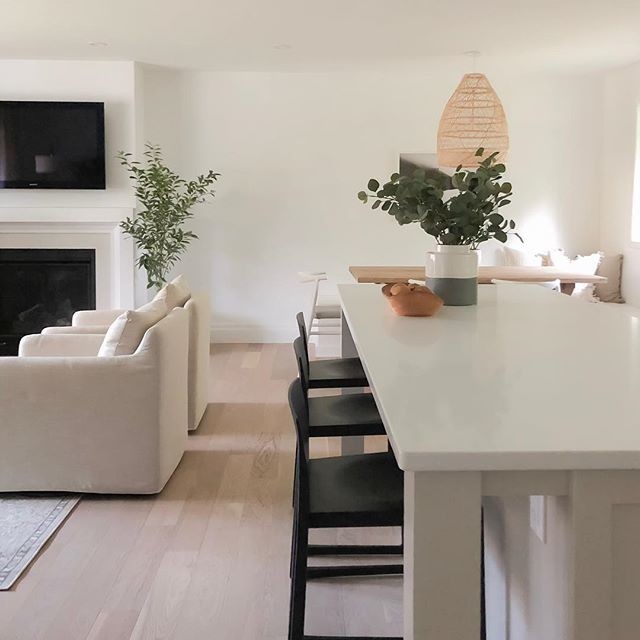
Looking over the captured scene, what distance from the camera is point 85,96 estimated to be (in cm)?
657

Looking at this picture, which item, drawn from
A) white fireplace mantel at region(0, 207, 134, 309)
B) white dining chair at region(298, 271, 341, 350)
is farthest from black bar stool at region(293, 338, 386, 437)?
white fireplace mantel at region(0, 207, 134, 309)

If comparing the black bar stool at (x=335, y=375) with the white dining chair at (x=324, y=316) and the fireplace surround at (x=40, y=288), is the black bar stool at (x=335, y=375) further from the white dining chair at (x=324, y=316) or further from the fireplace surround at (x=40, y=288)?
the fireplace surround at (x=40, y=288)

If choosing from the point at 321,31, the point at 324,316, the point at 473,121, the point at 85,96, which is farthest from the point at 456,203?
the point at 85,96

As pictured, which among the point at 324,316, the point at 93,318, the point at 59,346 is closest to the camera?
the point at 59,346

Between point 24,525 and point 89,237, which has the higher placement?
point 89,237

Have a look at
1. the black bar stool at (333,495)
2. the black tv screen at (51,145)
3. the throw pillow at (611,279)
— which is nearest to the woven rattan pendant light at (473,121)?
the throw pillow at (611,279)

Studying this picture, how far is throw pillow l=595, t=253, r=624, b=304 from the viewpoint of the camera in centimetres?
707

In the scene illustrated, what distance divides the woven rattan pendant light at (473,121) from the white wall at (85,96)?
2831mm

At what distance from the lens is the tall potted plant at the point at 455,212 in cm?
251

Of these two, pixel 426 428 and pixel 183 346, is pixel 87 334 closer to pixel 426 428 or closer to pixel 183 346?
pixel 183 346

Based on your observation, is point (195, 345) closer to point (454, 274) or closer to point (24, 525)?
point (24, 525)

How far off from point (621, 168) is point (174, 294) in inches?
186

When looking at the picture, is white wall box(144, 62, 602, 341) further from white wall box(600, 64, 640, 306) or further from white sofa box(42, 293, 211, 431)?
white sofa box(42, 293, 211, 431)

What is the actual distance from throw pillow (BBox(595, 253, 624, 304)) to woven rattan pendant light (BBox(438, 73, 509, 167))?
7.15ft
